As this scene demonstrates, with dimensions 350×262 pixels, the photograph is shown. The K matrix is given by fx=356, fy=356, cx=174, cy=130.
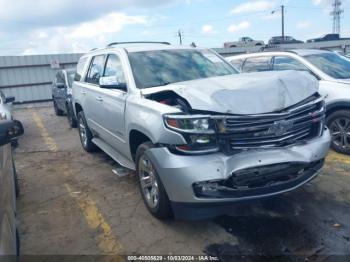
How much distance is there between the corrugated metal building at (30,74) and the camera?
16094 mm

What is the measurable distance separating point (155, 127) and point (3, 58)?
48.8 feet

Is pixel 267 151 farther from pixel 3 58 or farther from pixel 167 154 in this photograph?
pixel 3 58

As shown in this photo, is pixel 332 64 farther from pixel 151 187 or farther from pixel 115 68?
pixel 151 187

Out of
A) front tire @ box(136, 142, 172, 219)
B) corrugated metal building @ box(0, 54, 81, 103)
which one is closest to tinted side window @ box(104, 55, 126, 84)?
front tire @ box(136, 142, 172, 219)

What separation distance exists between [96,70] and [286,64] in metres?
3.54

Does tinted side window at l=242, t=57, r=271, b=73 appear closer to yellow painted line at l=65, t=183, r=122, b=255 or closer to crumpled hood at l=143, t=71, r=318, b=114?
crumpled hood at l=143, t=71, r=318, b=114

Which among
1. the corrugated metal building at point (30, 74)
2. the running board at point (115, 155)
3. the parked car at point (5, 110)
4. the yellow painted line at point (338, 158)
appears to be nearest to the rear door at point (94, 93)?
the running board at point (115, 155)

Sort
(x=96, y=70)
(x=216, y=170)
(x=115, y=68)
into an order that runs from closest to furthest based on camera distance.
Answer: (x=216, y=170), (x=115, y=68), (x=96, y=70)

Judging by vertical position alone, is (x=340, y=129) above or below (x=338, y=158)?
above

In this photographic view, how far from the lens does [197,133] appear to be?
128 inches

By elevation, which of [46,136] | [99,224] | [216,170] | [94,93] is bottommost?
[99,224]

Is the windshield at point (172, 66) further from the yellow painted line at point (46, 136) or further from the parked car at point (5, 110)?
the yellow painted line at point (46, 136)

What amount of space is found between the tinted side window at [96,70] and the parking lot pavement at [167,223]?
5.32ft

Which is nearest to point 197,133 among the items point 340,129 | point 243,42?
point 340,129
